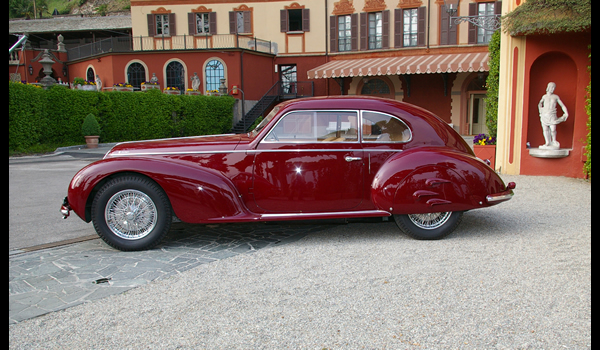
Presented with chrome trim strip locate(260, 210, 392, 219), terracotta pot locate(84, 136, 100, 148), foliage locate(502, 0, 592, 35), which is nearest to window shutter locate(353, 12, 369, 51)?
terracotta pot locate(84, 136, 100, 148)

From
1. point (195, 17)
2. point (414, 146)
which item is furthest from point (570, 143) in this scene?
point (195, 17)

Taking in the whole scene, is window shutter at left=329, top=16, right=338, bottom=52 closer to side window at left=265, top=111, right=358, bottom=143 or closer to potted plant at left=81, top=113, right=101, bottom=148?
potted plant at left=81, top=113, right=101, bottom=148

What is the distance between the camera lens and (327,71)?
25.5 meters

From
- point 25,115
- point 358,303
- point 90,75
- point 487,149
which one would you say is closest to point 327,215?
point 358,303

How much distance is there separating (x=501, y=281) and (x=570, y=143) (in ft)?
25.8

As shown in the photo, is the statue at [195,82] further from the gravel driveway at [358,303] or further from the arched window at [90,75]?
the gravel driveway at [358,303]

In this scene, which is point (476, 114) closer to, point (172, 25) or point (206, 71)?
point (206, 71)

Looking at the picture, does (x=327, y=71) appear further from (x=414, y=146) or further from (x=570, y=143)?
(x=414, y=146)

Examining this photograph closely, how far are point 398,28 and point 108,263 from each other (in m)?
25.4

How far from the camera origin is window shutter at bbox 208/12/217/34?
28.7 m

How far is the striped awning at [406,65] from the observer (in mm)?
22441

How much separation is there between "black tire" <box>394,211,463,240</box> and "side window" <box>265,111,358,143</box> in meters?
1.03

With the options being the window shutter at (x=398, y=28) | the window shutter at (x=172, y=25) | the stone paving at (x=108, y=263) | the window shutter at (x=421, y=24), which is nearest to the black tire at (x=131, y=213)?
the stone paving at (x=108, y=263)

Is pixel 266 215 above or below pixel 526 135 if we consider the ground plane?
below
